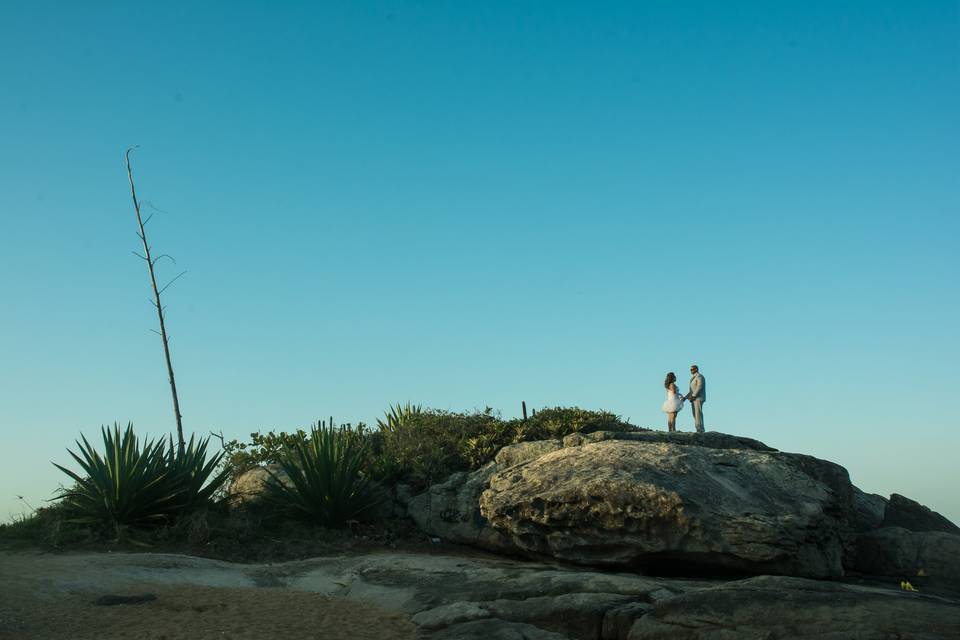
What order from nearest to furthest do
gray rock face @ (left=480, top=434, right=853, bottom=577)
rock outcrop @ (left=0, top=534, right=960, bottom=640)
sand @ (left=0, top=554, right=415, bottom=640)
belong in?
rock outcrop @ (left=0, top=534, right=960, bottom=640) < sand @ (left=0, top=554, right=415, bottom=640) < gray rock face @ (left=480, top=434, right=853, bottom=577)

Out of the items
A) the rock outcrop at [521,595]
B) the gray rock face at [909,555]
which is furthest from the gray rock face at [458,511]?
the gray rock face at [909,555]

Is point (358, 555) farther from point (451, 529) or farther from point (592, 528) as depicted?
point (592, 528)

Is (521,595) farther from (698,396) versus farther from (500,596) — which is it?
(698,396)

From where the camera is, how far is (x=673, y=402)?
66.8 ft

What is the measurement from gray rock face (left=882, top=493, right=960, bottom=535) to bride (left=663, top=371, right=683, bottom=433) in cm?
500

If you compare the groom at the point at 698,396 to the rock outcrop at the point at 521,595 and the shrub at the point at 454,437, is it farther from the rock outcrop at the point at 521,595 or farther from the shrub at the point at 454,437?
the rock outcrop at the point at 521,595

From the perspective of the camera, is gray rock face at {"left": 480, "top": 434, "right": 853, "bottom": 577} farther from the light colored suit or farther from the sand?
the light colored suit

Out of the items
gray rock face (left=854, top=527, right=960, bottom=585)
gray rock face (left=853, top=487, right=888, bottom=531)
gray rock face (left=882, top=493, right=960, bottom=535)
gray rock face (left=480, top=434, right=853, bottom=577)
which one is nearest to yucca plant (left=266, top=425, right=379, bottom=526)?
gray rock face (left=480, top=434, right=853, bottom=577)

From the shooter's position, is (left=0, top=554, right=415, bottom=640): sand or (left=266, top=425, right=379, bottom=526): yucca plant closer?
(left=0, top=554, right=415, bottom=640): sand

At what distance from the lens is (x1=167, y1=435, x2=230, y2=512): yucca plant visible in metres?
14.9

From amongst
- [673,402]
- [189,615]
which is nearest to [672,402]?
[673,402]

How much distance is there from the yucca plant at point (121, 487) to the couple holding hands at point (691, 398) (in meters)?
11.6

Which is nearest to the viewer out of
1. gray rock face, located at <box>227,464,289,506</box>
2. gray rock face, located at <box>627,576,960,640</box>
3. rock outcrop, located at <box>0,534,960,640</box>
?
gray rock face, located at <box>627,576,960,640</box>

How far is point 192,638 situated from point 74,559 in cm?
456
